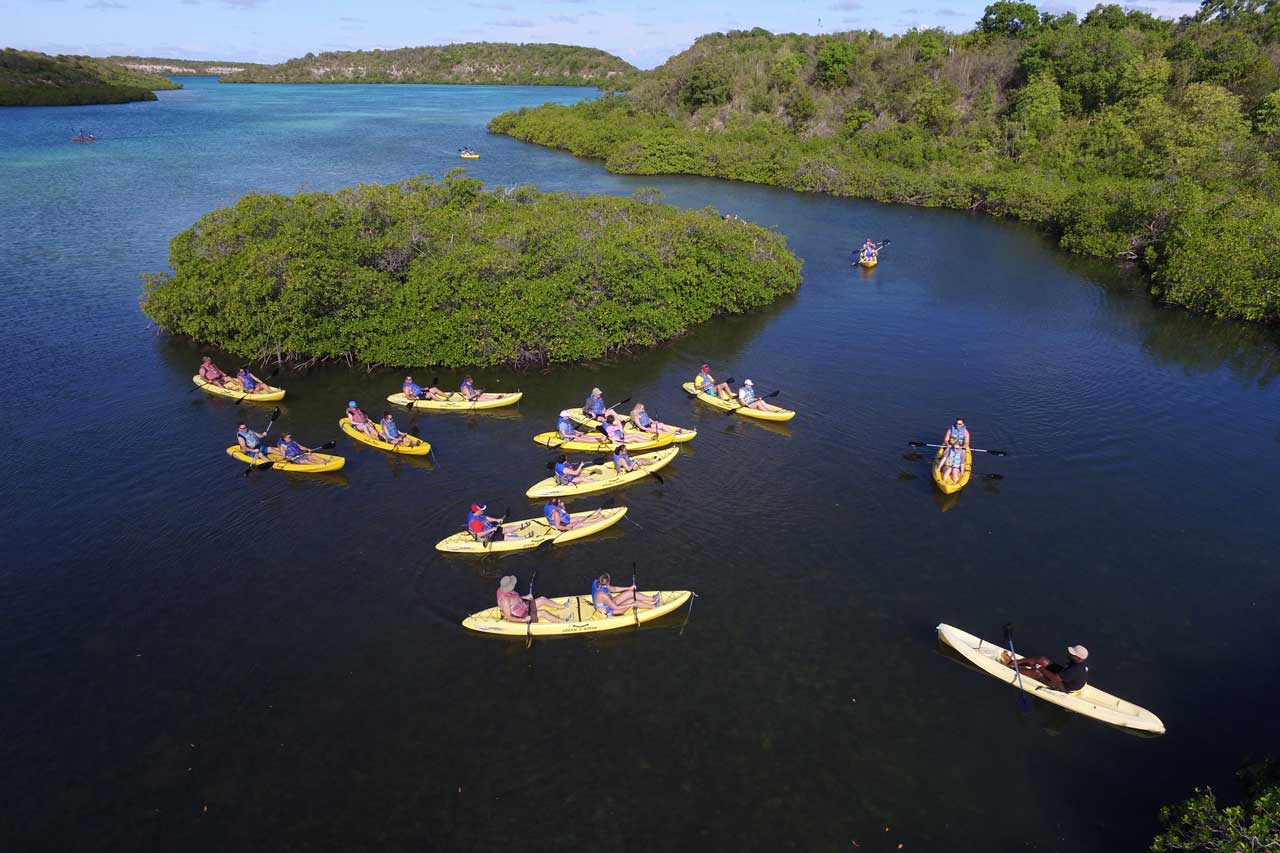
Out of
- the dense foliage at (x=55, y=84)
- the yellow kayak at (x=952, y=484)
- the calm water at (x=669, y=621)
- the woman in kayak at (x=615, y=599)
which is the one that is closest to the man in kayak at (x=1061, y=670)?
the calm water at (x=669, y=621)

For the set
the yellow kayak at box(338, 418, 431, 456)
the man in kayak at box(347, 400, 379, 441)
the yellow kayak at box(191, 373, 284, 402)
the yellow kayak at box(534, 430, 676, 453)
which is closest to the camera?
the yellow kayak at box(338, 418, 431, 456)

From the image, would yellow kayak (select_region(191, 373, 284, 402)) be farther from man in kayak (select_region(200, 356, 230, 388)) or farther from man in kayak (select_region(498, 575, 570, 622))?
man in kayak (select_region(498, 575, 570, 622))

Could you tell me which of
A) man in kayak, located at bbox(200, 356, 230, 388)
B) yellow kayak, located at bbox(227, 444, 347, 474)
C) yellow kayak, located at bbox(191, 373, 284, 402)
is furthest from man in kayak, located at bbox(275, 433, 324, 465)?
man in kayak, located at bbox(200, 356, 230, 388)

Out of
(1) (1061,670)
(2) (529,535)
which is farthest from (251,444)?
(1) (1061,670)

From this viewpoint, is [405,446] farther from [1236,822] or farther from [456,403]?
[1236,822]

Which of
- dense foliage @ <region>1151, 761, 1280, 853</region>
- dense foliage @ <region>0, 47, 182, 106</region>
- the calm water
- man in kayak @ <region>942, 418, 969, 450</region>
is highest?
dense foliage @ <region>0, 47, 182, 106</region>
